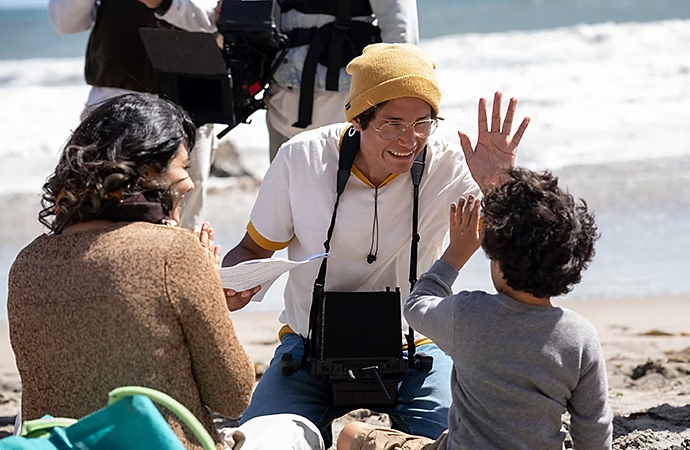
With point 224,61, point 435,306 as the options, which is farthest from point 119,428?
point 224,61

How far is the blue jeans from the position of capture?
309 centimetres

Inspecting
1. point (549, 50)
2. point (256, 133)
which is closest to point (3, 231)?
point (256, 133)

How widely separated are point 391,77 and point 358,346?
82cm

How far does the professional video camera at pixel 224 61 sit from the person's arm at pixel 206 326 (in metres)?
2.12

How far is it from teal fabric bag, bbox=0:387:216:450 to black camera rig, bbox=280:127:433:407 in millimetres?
1172

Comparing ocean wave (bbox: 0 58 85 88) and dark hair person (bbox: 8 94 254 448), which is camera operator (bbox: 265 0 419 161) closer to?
dark hair person (bbox: 8 94 254 448)

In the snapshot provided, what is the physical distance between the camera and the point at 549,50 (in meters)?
17.7

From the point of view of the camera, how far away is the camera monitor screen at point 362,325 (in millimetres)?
3109

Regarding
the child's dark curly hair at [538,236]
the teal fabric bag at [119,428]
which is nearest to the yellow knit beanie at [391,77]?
the child's dark curly hair at [538,236]

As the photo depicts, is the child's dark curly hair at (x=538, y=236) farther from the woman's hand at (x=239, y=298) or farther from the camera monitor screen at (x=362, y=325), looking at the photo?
the woman's hand at (x=239, y=298)

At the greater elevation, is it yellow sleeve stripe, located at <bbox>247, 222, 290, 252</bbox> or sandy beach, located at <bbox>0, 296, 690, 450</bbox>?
yellow sleeve stripe, located at <bbox>247, 222, 290, 252</bbox>

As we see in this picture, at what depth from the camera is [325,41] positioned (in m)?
4.41

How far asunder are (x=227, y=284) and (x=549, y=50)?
51.0ft

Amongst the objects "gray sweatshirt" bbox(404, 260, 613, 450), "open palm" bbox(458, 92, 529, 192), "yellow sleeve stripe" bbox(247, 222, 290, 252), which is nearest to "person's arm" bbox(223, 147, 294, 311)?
"yellow sleeve stripe" bbox(247, 222, 290, 252)
